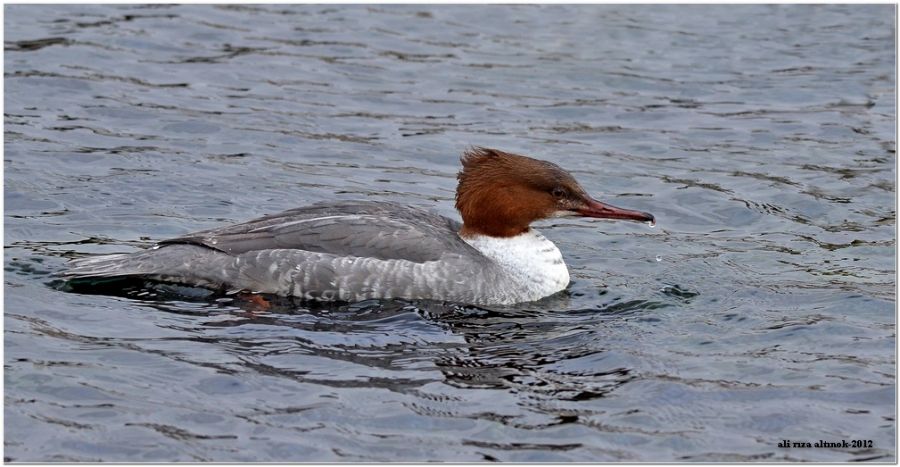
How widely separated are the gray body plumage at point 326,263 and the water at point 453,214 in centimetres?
19

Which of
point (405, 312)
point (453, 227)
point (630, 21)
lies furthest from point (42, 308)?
point (630, 21)

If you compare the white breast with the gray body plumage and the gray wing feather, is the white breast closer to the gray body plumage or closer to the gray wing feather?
the gray body plumage

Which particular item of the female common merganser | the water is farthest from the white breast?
the water

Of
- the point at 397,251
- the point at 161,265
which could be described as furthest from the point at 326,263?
the point at 161,265

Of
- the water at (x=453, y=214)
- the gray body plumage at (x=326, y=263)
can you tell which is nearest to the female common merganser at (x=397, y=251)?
the gray body plumage at (x=326, y=263)

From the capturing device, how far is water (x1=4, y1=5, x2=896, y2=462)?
7.42 metres

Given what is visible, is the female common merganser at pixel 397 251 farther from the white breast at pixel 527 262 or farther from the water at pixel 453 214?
the water at pixel 453 214

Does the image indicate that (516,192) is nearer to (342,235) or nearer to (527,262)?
(527,262)

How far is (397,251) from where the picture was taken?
9602mm

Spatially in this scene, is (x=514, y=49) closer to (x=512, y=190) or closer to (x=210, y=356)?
(x=512, y=190)

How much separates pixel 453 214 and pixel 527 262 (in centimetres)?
213

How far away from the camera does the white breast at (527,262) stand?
9.86 metres

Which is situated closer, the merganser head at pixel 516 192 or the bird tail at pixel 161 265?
the bird tail at pixel 161 265

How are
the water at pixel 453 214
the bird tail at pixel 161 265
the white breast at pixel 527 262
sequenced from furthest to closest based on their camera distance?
the white breast at pixel 527 262 → the bird tail at pixel 161 265 → the water at pixel 453 214
